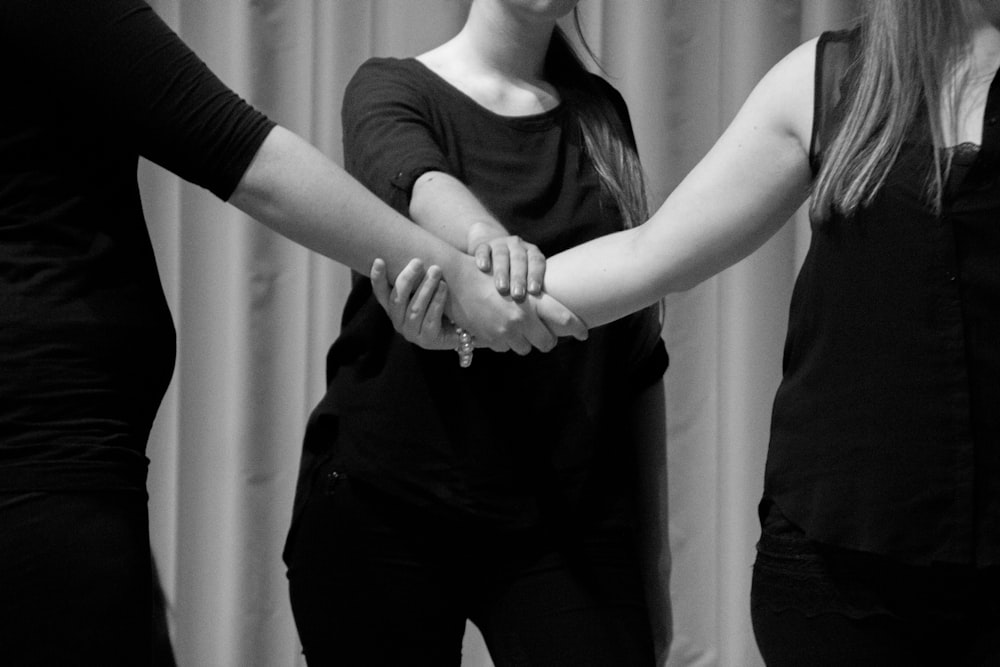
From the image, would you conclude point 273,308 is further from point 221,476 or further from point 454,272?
point 454,272

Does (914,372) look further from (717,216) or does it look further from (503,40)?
(503,40)

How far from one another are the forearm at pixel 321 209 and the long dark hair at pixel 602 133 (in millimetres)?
254

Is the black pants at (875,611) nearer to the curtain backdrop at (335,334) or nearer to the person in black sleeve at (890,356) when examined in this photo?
the person in black sleeve at (890,356)

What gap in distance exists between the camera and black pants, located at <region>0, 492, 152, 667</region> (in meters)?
0.94

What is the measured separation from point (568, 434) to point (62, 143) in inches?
25.9

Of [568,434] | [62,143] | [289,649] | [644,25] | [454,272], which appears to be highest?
[644,25]

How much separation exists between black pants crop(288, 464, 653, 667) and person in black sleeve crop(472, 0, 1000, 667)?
1.14 ft

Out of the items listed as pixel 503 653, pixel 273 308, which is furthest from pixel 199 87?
pixel 273 308

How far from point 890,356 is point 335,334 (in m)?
1.53

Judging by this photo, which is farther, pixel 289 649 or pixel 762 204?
pixel 289 649

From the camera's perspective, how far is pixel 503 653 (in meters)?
A: 1.43

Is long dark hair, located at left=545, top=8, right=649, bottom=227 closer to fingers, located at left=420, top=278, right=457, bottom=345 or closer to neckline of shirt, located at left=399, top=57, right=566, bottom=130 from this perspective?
neckline of shirt, located at left=399, top=57, right=566, bottom=130

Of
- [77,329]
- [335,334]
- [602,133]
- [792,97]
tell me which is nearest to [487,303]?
[602,133]

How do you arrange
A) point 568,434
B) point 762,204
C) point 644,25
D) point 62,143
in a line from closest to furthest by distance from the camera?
point 62,143, point 762,204, point 568,434, point 644,25
